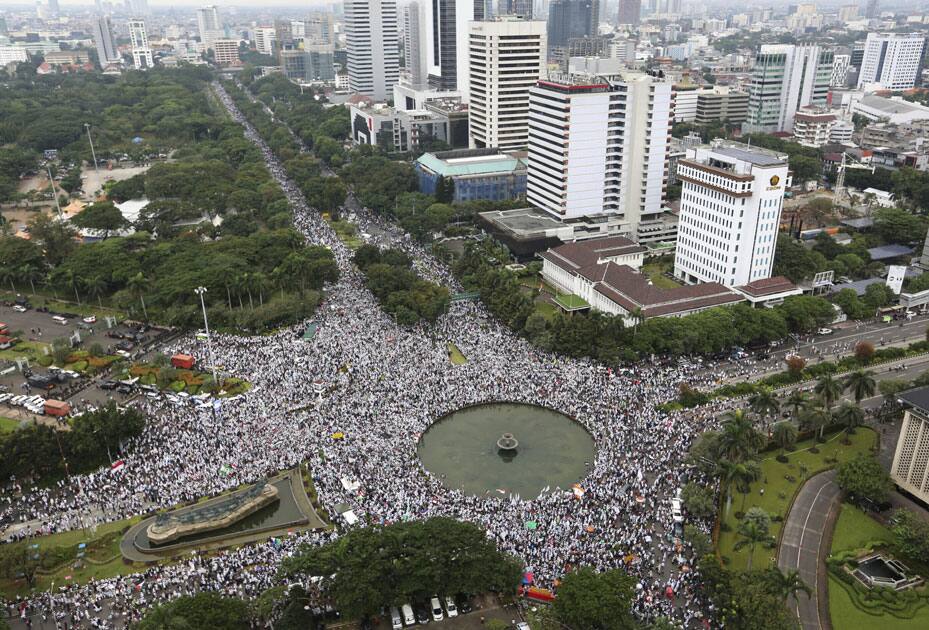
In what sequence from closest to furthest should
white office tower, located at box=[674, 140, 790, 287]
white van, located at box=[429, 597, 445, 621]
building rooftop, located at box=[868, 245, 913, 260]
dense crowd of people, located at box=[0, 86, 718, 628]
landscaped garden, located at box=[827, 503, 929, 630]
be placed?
white van, located at box=[429, 597, 445, 621] < landscaped garden, located at box=[827, 503, 929, 630] < dense crowd of people, located at box=[0, 86, 718, 628] < white office tower, located at box=[674, 140, 790, 287] < building rooftop, located at box=[868, 245, 913, 260]

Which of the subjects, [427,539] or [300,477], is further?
[300,477]

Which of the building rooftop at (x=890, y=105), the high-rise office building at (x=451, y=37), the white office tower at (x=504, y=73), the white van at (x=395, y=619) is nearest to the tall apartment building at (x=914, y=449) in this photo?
the white van at (x=395, y=619)

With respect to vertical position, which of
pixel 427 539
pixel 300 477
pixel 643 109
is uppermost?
pixel 643 109

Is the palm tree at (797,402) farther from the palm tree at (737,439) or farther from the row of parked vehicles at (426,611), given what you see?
the row of parked vehicles at (426,611)

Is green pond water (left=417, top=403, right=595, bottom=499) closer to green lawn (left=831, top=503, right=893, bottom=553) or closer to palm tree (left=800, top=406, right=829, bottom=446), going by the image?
palm tree (left=800, top=406, right=829, bottom=446)

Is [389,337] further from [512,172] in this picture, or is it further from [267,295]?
[512,172]

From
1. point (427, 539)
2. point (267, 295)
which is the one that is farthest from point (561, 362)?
point (267, 295)

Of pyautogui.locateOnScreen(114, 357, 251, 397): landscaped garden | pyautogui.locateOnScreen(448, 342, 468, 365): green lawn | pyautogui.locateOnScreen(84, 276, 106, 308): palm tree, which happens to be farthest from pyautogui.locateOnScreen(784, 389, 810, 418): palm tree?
pyautogui.locateOnScreen(84, 276, 106, 308): palm tree
